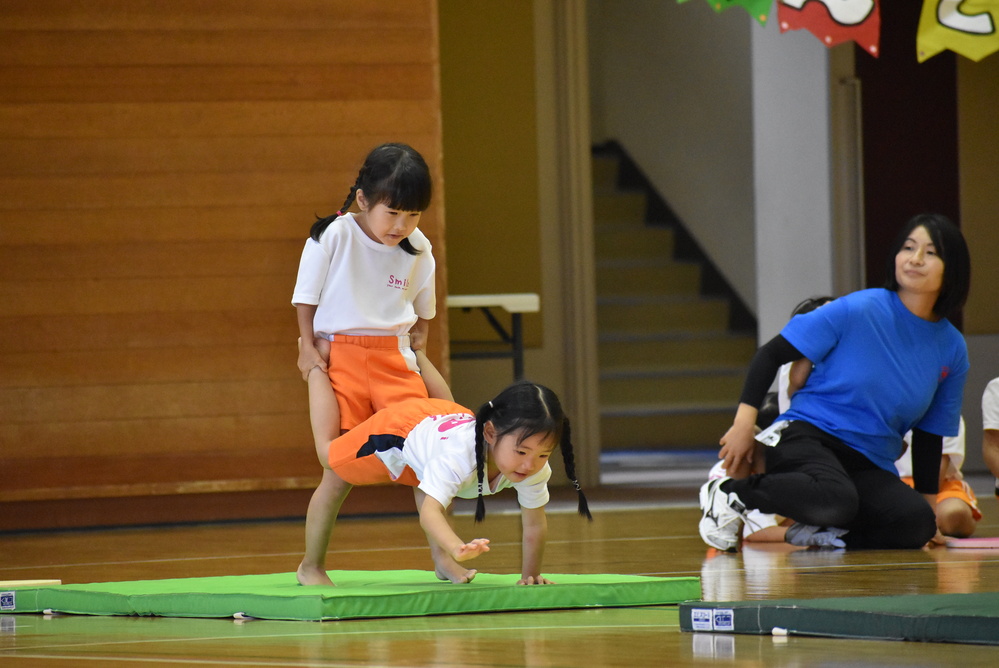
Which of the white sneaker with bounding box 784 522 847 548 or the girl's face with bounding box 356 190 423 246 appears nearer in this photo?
the girl's face with bounding box 356 190 423 246

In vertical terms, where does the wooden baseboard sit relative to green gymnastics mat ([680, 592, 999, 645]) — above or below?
below

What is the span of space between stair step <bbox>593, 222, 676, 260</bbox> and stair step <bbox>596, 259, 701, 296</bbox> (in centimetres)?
12

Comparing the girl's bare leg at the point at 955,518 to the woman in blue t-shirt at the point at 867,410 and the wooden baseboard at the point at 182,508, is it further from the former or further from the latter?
the wooden baseboard at the point at 182,508

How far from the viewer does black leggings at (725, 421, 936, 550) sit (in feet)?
9.29

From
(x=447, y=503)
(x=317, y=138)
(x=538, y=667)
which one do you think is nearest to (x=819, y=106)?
(x=317, y=138)

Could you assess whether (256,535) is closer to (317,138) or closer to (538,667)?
(317,138)

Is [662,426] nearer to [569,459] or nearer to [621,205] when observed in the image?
[621,205]

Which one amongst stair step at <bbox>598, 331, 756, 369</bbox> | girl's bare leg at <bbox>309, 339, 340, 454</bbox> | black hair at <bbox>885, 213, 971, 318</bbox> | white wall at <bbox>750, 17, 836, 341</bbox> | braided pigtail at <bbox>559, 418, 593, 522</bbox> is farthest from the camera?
stair step at <bbox>598, 331, 756, 369</bbox>

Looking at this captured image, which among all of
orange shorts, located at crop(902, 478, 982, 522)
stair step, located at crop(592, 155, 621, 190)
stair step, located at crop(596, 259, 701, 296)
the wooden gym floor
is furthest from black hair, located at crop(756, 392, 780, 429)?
stair step, located at crop(592, 155, 621, 190)

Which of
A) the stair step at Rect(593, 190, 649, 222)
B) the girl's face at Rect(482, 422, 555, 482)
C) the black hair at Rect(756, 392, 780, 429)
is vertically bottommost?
the black hair at Rect(756, 392, 780, 429)

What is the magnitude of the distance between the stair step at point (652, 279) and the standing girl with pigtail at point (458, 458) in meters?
4.76

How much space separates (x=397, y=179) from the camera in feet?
7.57

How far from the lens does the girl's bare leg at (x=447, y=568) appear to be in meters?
2.26

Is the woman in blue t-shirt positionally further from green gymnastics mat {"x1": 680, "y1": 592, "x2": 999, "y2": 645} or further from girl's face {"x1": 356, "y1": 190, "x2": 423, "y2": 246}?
green gymnastics mat {"x1": 680, "y1": 592, "x2": 999, "y2": 645}
